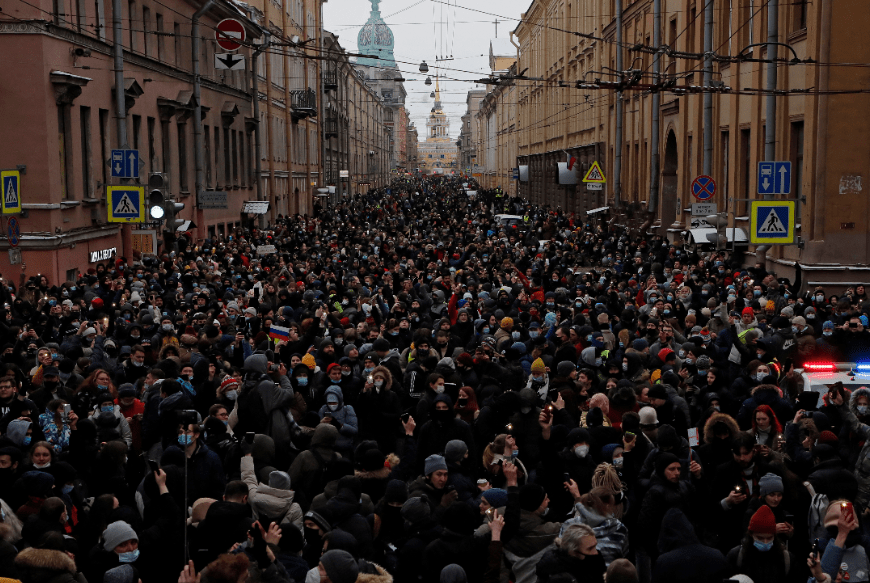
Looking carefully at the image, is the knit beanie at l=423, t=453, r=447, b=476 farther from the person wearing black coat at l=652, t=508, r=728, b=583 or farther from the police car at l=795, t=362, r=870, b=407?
the police car at l=795, t=362, r=870, b=407

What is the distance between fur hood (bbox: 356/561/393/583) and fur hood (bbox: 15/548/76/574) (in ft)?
5.13

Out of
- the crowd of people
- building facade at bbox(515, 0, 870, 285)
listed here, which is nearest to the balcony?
building facade at bbox(515, 0, 870, 285)

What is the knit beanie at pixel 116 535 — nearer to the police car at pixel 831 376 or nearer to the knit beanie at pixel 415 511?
the knit beanie at pixel 415 511

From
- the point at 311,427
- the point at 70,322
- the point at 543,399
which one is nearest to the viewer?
the point at 311,427

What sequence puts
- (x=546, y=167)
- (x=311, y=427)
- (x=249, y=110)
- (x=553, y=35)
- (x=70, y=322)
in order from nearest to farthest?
(x=311, y=427)
(x=70, y=322)
(x=249, y=110)
(x=553, y=35)
(x=546, y=167)

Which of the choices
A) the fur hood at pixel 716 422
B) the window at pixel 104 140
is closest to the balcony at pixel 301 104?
the window at pixel 104 140

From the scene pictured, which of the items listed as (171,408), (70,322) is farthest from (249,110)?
(171,408)

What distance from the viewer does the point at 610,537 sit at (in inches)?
252

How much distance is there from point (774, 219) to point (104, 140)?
17.4 metres

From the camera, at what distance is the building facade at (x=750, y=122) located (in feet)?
69.4

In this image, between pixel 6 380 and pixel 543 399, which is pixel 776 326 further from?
pixel 6 380

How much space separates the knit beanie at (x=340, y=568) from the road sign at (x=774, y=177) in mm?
14712

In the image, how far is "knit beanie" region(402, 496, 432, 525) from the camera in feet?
21.6

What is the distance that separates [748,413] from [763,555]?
9.74ft
